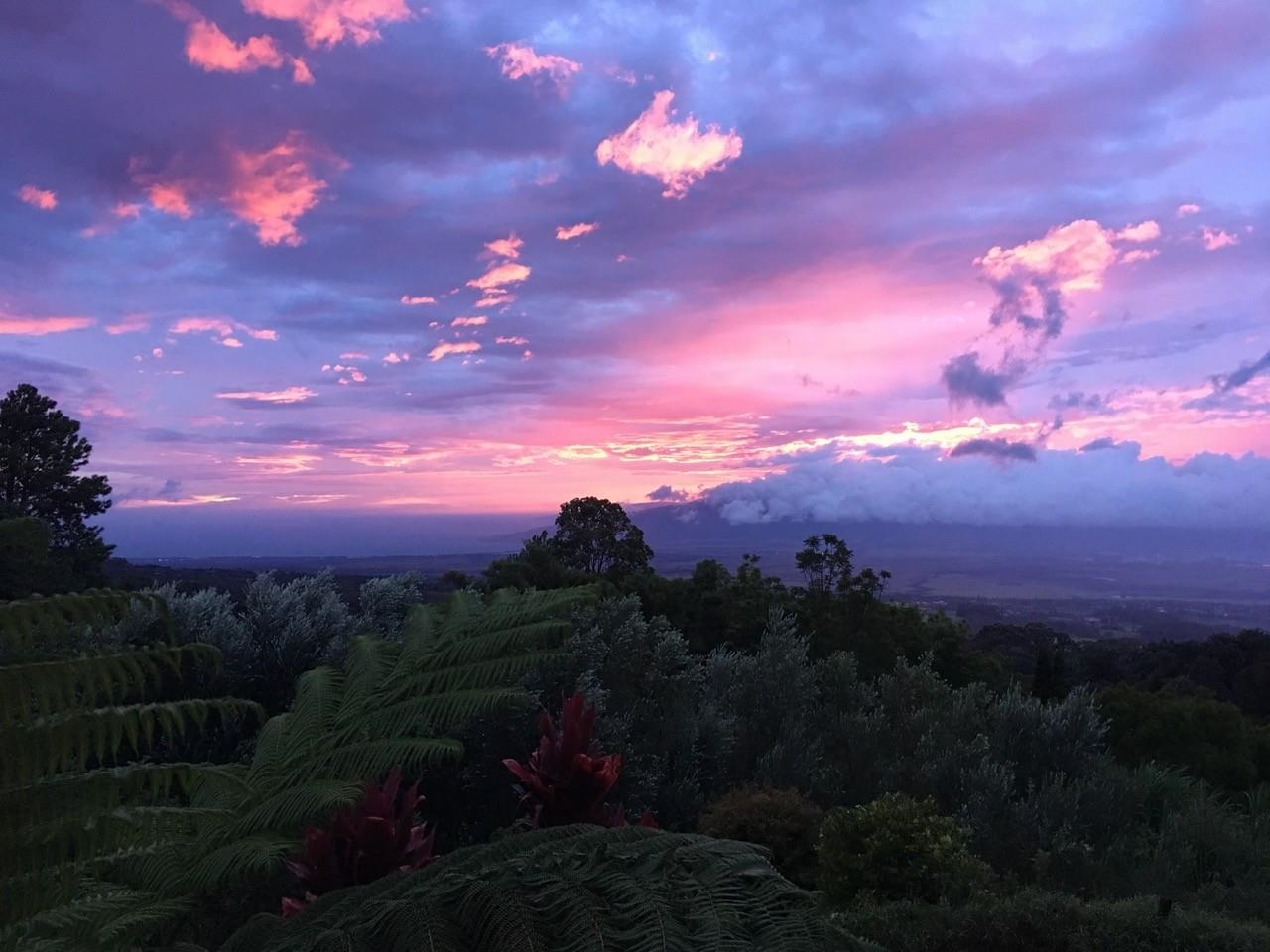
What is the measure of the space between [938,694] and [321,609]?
258 inches

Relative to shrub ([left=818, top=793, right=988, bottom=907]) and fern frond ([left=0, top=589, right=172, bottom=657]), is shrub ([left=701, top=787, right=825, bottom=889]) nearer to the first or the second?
shrub ([left=818, top=793, right=988, bottom=907])

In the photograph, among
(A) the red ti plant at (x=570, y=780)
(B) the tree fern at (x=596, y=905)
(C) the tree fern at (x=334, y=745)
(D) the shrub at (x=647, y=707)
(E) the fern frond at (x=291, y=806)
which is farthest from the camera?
(D) the shrub at (x=647, y=707)

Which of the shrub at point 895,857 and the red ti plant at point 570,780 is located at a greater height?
the red ti plant at point 570,780

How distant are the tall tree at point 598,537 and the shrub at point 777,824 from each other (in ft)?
54.1

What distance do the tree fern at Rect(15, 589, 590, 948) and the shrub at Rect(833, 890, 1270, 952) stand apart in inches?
106

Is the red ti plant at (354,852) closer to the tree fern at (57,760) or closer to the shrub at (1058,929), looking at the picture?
the tree fern at (57,760)

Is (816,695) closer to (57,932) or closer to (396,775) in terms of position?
(396,775)

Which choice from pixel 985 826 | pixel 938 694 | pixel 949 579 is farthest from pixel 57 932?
pixel 949 579

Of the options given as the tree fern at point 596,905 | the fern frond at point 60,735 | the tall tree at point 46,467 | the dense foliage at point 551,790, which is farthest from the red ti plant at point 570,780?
the tall tree at point 46,467

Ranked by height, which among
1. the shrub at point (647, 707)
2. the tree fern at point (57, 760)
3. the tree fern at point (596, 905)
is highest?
the tree fern at point (57, 760)

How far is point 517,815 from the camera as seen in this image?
662 cm

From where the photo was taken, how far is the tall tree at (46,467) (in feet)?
91.1

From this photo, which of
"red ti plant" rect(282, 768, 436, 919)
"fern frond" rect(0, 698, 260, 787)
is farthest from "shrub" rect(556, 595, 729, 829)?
"fern frond" rect(0, 698, 260, 787)

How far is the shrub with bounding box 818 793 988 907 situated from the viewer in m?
6.21
